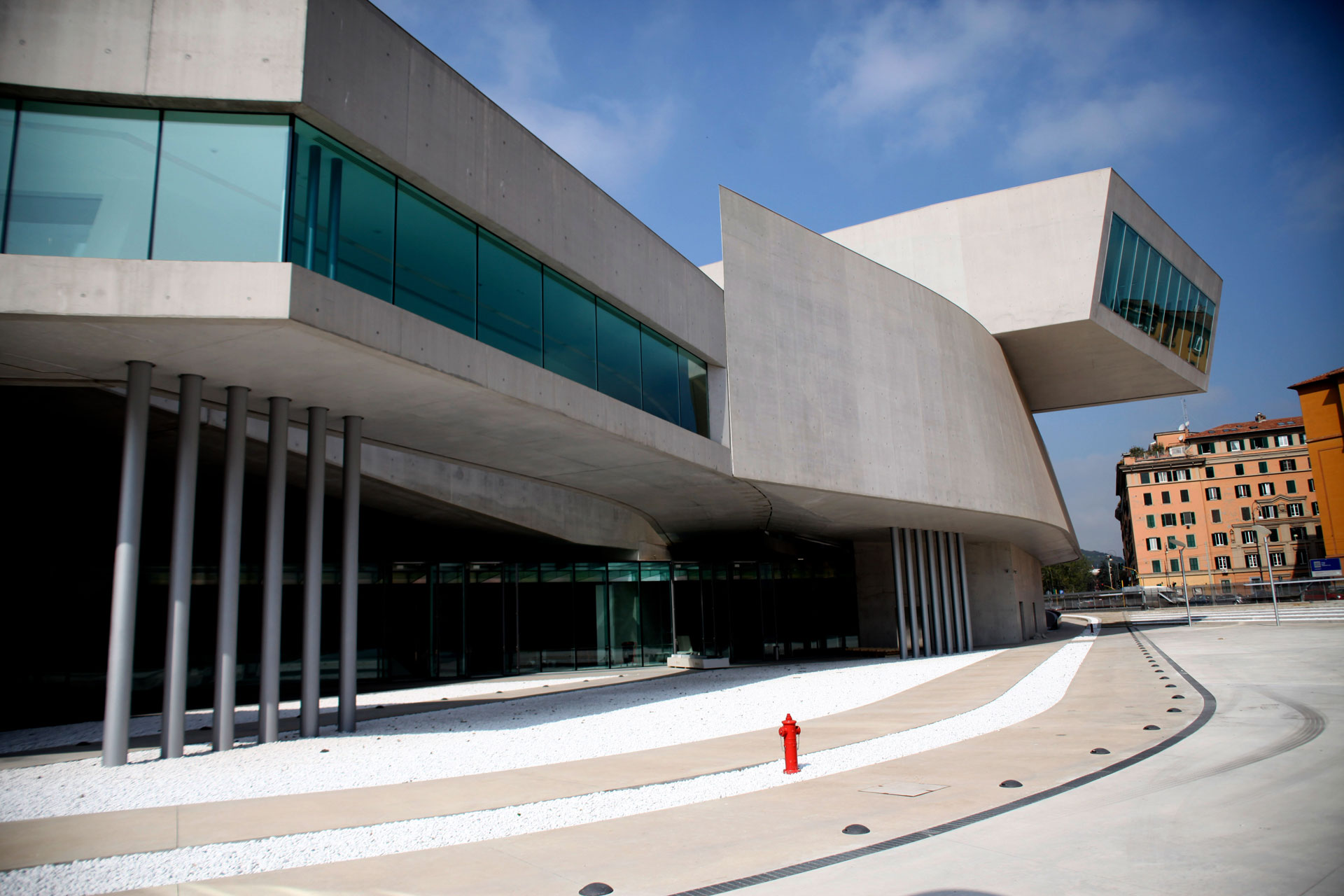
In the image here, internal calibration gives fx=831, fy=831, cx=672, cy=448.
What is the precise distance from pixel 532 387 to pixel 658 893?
10.1m

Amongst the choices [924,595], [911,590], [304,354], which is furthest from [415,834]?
[924,595]

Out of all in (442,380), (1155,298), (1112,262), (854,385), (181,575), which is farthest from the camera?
(1155,298)

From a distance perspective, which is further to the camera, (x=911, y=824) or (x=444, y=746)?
→ (x=444, y=746)

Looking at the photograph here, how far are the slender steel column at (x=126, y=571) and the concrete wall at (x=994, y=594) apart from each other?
32534 mm

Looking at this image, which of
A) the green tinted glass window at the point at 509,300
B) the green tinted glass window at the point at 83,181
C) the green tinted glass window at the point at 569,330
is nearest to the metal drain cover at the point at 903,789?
the green tinted glass window at the point at 509,300

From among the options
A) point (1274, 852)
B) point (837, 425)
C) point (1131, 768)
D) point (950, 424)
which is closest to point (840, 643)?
point (950, 424)

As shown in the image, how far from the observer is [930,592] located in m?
31.7

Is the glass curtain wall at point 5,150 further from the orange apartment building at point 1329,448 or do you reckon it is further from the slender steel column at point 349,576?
the orange apartment building at point 1329,448

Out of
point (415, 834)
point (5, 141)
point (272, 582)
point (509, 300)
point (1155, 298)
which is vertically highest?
point (1155, 298)

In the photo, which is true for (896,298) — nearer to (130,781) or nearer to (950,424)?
(950,424)

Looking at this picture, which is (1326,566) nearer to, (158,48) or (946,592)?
(946,592)

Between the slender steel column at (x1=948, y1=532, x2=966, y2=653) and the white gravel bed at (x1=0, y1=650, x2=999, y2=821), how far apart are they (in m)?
13.1

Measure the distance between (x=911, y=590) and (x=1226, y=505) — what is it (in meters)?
75.6

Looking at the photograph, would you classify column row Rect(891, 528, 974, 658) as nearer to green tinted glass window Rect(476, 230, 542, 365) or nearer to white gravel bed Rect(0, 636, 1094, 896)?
green tinted glass window Rect(476, 230, 542, 365)
